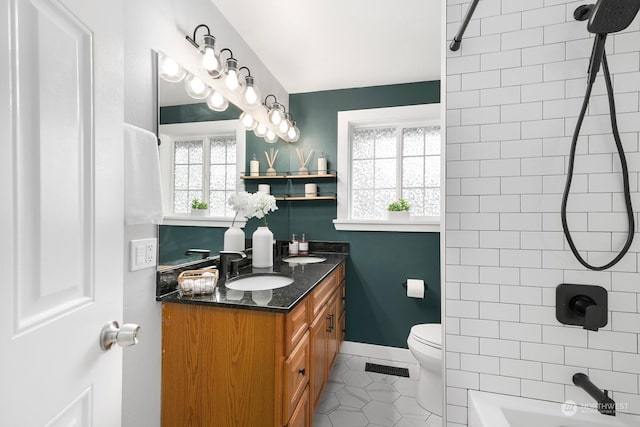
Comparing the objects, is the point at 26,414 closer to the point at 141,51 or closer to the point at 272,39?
the point at 141,51

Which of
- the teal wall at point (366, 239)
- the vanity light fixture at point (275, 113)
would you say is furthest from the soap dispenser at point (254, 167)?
the vanity light fixture at point (275, 113)

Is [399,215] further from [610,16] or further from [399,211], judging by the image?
[610,16]

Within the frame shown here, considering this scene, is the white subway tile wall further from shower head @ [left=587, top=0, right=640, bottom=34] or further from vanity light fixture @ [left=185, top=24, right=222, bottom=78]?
vanity light fixture @ [left=185, top=24, right=222, bottom=78]

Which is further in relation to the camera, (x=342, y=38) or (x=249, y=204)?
(x=342, y=38)

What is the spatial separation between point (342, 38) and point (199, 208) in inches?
59.5

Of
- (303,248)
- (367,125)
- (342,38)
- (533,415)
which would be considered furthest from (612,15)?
(303,248)

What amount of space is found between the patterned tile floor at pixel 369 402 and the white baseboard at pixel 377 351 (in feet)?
0.53

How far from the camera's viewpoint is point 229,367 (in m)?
1.24

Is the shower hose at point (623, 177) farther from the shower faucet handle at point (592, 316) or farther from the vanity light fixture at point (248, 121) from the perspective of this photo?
the vanity light fixture at point (248, 121)

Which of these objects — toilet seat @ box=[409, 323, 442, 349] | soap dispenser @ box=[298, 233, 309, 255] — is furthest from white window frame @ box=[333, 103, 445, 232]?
toilet seat @ box=[409, 323, 442, 349]


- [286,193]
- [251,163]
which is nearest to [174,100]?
[251,163]

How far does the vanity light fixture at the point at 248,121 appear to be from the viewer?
2039 mm

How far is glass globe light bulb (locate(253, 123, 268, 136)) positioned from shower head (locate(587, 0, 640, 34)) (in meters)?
1.94

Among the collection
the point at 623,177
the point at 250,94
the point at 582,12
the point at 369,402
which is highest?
the point at 250,94
